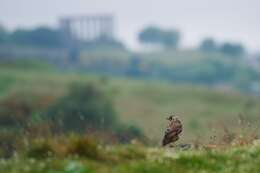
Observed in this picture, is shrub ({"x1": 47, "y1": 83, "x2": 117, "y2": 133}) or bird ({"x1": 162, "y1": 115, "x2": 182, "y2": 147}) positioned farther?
shrub ({"x1": 47, "y1": 83, "x2": 117, "y2": 133})

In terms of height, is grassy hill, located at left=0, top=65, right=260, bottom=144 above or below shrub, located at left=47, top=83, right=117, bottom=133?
below

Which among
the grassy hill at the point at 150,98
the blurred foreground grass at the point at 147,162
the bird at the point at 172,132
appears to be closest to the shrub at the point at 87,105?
the grassy hill at the point at 150,98

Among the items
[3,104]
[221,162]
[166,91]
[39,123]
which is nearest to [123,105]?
[166,91]

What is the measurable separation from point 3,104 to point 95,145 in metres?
88.4

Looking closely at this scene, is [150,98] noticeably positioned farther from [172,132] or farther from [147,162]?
[147,162]

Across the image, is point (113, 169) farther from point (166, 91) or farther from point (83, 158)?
point (166, 91)

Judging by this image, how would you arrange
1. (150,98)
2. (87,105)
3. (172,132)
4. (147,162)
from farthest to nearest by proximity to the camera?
(150,98) < (87,105) < (172,132) < (147,162)

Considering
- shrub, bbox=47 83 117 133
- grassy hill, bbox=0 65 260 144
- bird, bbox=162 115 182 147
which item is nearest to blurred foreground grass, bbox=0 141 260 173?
bird, bbox=162 115 182 147

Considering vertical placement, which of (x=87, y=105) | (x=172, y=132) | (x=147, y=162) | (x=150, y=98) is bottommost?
(x=150, y=98)


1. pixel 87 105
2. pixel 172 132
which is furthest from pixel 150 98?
pixel 172 132

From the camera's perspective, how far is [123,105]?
132m

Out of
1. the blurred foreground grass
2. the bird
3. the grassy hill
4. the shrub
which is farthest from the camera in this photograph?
the grassy hill

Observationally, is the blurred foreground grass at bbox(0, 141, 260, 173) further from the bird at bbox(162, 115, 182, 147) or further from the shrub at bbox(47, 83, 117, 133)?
the shrub at bbox(47, 83, 117, 133)

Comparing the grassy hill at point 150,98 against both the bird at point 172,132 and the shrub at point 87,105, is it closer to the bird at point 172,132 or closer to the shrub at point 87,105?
the shrub at point 87,105
